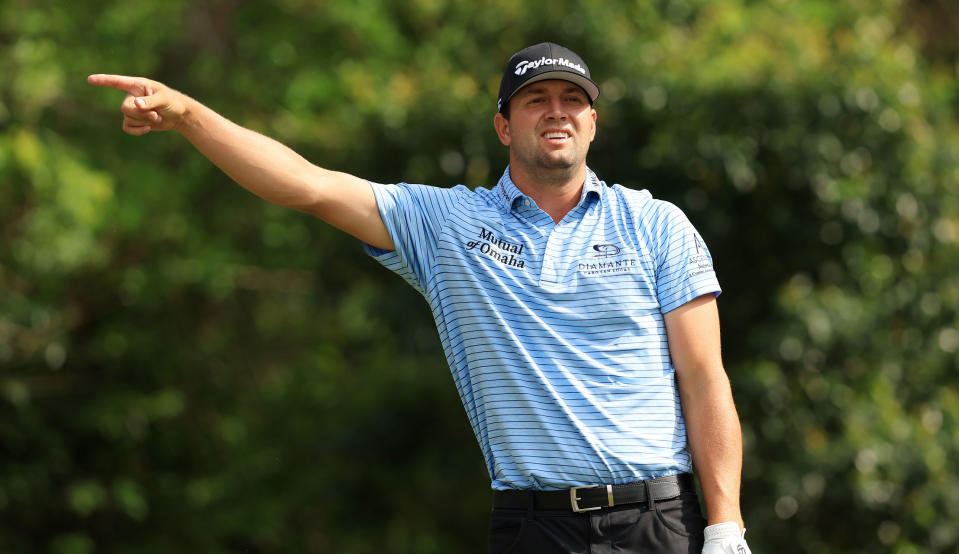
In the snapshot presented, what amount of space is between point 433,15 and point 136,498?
574 cm

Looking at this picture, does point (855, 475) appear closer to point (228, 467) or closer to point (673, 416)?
point (673, 416)

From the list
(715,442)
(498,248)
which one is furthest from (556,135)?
(715,442)

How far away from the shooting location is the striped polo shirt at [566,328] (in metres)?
3.42

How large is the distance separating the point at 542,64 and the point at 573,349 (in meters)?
0.87

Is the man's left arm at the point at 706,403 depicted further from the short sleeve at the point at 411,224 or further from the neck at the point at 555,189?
the short sleeve at the point at 411,224

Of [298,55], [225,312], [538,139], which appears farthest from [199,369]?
[538,139]

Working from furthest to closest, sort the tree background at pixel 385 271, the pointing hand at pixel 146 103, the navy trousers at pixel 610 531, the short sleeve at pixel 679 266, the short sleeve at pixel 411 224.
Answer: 1. the tree background at pixel 385 271
2. the short sleeve at pixel 411 224
3. the short sleeve at pixel 679 266
4. the navy trousers at pixel 610 531
5. the pointing hand at pixel 146 103

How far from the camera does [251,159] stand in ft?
11.3

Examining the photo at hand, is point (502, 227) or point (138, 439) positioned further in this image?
point (138, 439)

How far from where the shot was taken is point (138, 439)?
13062 millimetres

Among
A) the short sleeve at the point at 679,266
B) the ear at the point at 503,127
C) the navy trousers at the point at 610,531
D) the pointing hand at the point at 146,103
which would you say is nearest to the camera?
the pointing hand at the point at 146,103

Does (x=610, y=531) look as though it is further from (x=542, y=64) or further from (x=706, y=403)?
(x=542, y=64)

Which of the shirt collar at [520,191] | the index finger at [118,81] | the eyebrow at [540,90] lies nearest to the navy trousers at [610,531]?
the shirt collar at [520,191]

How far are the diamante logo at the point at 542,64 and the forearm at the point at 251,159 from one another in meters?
0.71
